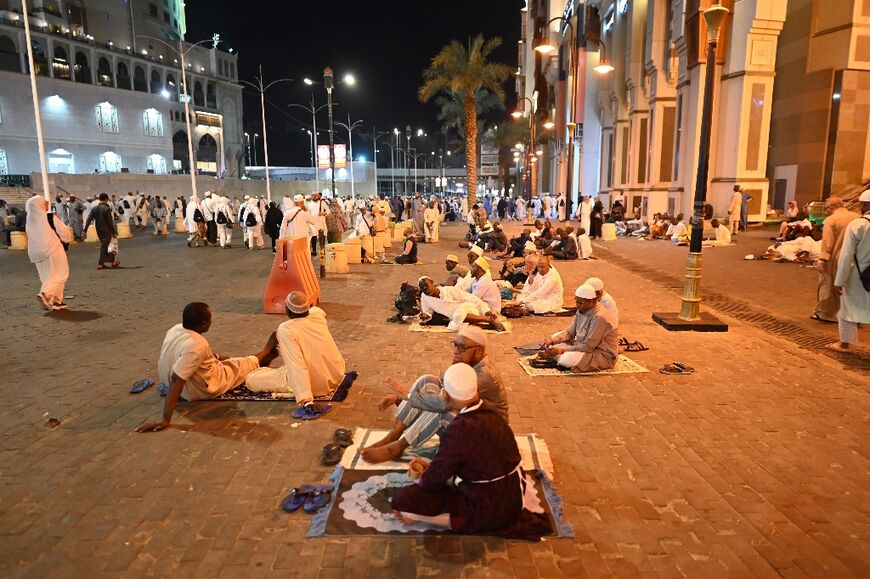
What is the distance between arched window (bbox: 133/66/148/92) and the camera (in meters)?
60.2

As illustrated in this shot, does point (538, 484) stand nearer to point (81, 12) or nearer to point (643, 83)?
point (643, 83)

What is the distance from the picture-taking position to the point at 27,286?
1302 cm

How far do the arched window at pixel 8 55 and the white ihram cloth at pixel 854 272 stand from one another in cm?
5689

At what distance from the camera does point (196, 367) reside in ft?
17.4

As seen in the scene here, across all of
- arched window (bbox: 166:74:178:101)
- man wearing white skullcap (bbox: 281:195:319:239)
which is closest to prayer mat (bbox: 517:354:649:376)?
man wearing white skullcap (bbox: 281:195:319:239)

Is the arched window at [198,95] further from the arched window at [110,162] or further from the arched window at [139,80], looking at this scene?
the arched window at [110,162]

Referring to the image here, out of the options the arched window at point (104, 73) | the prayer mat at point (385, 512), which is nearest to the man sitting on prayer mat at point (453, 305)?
the prayer mat at point (385, 512)

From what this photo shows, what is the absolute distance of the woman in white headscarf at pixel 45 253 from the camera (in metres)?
10.3

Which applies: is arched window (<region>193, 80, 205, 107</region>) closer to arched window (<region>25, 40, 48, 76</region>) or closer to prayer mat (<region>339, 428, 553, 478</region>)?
arched window (<region>25, 40, 48, 76</region>)

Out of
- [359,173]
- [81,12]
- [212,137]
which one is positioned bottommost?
[359,173]

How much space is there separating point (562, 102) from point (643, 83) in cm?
1409

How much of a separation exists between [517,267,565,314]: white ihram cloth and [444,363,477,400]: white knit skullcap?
6.55 metres

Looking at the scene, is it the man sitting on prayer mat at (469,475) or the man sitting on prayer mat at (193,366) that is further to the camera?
the man sitting on prayer mat at (193,366)

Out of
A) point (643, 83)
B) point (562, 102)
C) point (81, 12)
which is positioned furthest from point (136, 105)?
point (643, 83)
